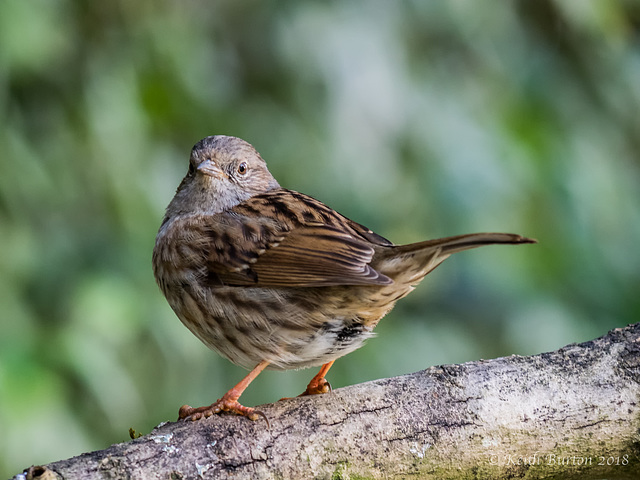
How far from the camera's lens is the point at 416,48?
4.50 meters

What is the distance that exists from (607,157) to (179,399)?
2.57 meters

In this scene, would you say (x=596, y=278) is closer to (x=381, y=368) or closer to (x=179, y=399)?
(x=381, y=368)

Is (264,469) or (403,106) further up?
(403,106)

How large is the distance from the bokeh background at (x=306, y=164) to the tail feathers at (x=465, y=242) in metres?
1.16

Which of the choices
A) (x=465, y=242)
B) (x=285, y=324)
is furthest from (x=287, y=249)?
(x=465, y=242)

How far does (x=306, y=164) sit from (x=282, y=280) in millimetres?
1176

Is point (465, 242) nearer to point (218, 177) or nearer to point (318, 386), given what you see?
point (318, 386)

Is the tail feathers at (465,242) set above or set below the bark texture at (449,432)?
above

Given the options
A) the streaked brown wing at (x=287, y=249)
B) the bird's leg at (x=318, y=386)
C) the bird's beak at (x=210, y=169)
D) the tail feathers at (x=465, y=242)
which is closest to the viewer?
the tail feathers at (x=465, y=242)

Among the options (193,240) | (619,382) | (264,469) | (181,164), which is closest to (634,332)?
(619,382)

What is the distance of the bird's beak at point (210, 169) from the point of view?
3787mm

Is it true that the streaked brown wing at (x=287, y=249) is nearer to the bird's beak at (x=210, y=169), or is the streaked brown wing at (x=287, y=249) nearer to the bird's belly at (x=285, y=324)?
the bird's belly at (x=285, y=324)

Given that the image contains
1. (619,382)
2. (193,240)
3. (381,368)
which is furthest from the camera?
(381,368)

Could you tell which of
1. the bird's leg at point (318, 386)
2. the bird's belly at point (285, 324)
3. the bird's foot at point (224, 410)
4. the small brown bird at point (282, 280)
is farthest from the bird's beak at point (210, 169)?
the bird's foot at point (224, 410)
